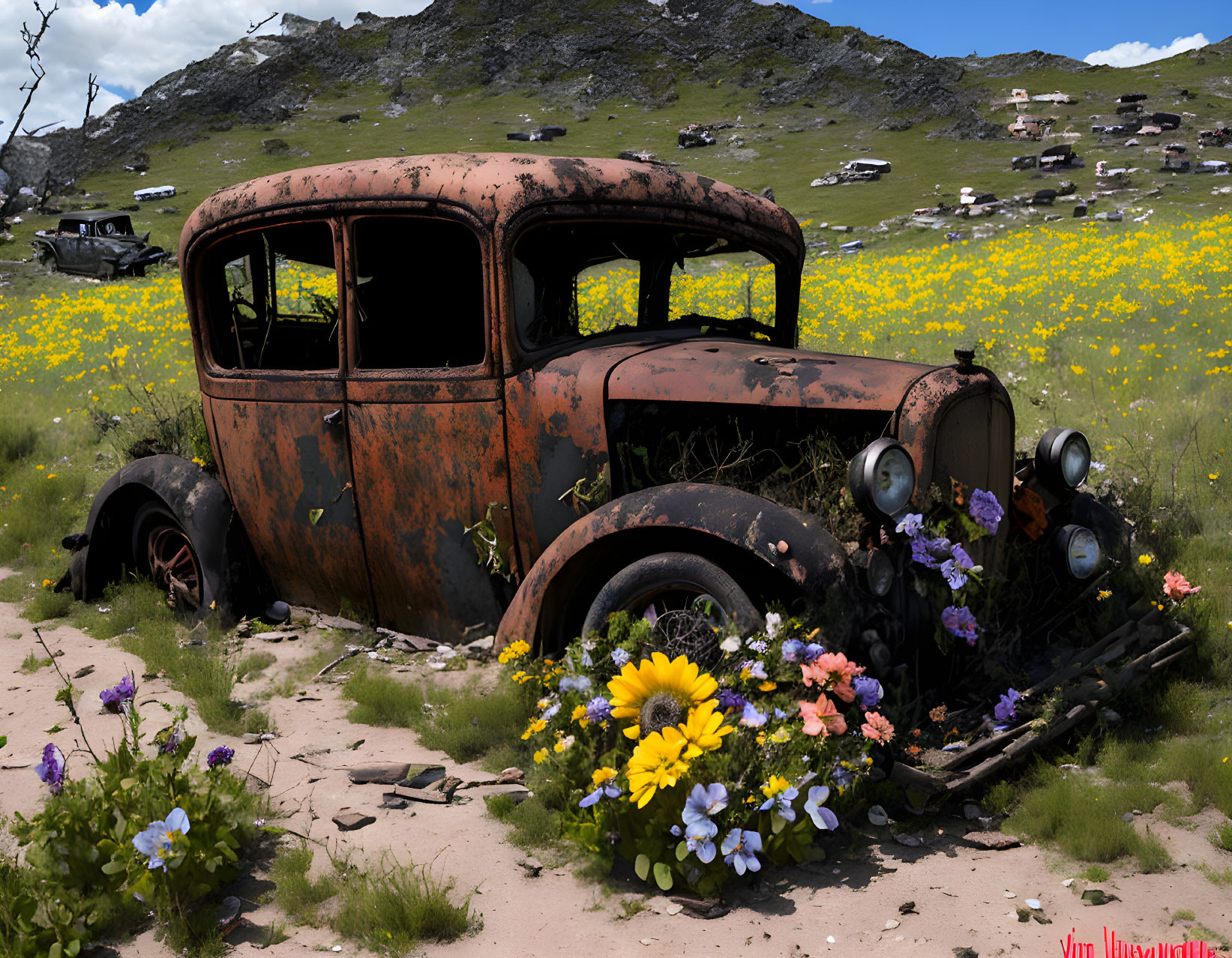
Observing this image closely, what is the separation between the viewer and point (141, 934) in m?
2.38

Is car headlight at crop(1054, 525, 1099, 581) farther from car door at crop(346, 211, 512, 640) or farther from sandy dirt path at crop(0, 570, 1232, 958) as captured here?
car door at crop(346, 211, 512, 640)

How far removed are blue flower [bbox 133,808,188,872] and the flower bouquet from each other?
941mm

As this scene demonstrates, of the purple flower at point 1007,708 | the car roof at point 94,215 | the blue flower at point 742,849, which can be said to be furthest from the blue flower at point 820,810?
the car roof at point 94,215

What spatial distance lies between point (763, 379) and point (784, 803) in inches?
54.6

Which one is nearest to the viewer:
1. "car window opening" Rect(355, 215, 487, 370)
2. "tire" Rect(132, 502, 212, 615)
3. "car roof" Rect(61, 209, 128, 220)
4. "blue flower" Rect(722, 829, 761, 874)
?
"blue flower" Rect(722, 829, 761, 874)

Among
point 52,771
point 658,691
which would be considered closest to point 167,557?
point 52,771

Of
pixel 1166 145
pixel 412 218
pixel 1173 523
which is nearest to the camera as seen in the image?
pixel 412 218

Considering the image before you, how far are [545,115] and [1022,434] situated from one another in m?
51.8

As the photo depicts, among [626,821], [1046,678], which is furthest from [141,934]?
[1046,678]

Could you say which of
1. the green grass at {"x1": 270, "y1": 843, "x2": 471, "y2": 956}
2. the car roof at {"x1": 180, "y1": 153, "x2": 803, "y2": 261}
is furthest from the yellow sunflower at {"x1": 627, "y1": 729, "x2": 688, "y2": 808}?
the car roof at {"x1": 180, "y1": 153, "x2": 803, "y2": 261}

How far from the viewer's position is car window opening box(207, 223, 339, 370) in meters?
4.36

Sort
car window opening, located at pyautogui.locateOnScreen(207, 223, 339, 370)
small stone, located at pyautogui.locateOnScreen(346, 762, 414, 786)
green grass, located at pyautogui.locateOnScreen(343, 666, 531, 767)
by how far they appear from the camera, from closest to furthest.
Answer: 1. small stone, located at pyautogui.locateOnScreen(346, 762, 414, 786)
2. green grass, located at pyautogui.locateOnScreen(343, 666, 531, 767)
3. car window opening, located at pyautogui.locateOnScreen(207, 223, 339, 370)

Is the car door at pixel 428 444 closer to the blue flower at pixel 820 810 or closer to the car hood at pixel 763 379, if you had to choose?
the car hood at pixel 763 379

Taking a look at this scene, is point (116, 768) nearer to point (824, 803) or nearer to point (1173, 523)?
point (824, 803)
